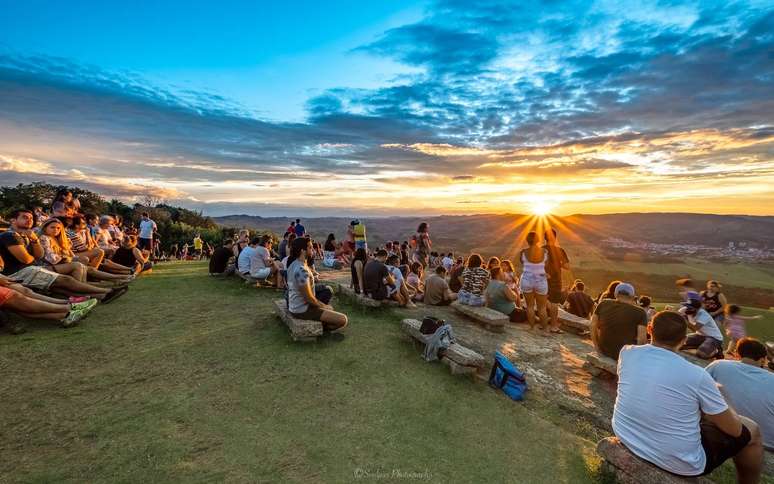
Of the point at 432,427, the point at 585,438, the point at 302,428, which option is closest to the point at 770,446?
the point at 585,438

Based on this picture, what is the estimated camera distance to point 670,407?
9.71 ft

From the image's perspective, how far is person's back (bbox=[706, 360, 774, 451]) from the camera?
414 centimetres

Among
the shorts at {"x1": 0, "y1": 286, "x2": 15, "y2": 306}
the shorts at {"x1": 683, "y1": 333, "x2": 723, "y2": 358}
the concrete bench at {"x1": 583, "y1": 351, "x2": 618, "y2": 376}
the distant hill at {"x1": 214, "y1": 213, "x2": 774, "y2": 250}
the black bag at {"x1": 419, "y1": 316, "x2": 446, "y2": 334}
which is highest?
the shorts at {"x1": 0, "y1": 286, "x2": 15, "y2": 306}

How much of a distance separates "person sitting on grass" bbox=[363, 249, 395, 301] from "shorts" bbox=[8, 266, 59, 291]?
565cm

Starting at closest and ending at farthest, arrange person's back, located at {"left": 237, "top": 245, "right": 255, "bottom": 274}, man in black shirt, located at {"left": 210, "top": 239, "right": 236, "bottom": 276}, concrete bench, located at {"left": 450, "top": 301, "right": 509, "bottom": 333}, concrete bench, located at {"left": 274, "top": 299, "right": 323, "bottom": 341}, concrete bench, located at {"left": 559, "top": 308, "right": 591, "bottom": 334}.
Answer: concrete bench, located at {"left": 274, "top": 299, "right": 323, "bottom": 341} < concrete bench, located at {"left": 450, "top": 301, "right": 509, "bottom": 333} < concrete bench, located at {"left": 559, "top": 308, "right": 591, "bottom": 334} < person's back, located at {"left": 237, "top": 245, "right": 255, "bottom": 274} < man in black shirt, located at {"left": 210, "top": 239, "right": 236, "bottom": 276}

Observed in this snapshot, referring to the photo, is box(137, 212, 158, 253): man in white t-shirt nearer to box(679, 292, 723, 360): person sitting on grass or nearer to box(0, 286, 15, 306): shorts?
box(0, 286, 15, 306): shorts

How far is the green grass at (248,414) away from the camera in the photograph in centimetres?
312

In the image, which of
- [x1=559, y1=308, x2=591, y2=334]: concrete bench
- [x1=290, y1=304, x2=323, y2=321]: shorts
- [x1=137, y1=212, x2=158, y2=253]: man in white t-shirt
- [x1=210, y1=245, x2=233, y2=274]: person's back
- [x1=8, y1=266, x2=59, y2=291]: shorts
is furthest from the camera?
[x1=137, y1=212, x2=158, y2=253]: man in white t-shirt

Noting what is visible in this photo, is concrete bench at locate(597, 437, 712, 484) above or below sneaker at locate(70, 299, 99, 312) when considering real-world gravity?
below

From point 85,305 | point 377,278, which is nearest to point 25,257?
point 85,305

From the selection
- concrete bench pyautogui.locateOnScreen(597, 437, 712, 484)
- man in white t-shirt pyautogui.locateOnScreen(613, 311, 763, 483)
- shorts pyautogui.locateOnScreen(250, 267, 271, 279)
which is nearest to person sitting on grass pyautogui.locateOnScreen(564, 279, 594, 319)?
man in white t-shirt pyautogui.locateOnScreen(613, 311, 763, 483)

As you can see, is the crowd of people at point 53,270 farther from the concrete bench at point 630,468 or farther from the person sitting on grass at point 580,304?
the person sitting on grass at point 580,304

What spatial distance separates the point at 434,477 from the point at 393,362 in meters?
2.24

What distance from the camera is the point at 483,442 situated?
376 cm
